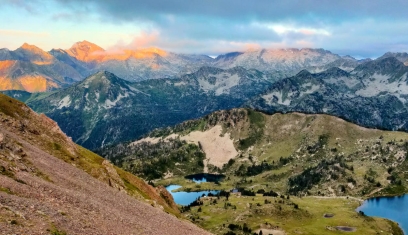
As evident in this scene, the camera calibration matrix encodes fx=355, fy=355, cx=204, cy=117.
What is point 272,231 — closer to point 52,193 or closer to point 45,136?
point 45,136

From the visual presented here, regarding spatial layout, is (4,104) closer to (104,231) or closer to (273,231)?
(104,231)

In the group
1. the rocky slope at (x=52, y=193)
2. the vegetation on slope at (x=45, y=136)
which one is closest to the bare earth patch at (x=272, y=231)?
the vegetation on slope at (x=45, y=136)

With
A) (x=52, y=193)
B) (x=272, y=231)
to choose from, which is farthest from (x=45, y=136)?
(x=272, y=231)

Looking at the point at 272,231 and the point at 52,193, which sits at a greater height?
the point at 52,193

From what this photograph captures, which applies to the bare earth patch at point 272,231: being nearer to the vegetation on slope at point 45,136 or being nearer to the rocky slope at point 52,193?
the vegetation on slope at point 45,136

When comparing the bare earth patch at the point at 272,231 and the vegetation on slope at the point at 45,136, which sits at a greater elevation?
the vegetation on slope at the point at 45,136

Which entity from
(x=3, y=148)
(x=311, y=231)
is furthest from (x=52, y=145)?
(x=311, y=231)

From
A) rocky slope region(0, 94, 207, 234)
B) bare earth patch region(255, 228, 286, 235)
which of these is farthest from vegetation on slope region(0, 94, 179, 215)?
bare earth patch region(255, 228, 286, 235)

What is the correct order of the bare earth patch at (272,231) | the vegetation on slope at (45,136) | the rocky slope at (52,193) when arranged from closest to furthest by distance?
the rocky slope at (52,193), the vegetation on slope at (45,136), the bare earth patch at (272,231)
